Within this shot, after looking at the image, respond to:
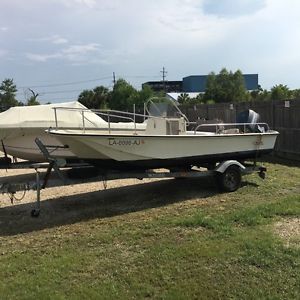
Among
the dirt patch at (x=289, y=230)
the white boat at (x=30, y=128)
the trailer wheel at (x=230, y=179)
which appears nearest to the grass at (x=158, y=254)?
the dirt patch at (x=289, y=230)

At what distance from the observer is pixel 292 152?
15.0 meters

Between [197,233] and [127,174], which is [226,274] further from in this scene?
[127,174]

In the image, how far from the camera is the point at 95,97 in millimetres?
70188

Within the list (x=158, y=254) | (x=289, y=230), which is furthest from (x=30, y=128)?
(x=289, y=230)

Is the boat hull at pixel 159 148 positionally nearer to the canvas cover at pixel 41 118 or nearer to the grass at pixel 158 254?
the grass at pixel 158 254

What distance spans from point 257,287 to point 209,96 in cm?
7214

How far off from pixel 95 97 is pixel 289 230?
65024 mm

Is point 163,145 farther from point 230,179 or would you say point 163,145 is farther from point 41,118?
point 41,118

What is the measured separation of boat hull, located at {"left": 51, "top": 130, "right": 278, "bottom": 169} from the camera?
7.93 metres

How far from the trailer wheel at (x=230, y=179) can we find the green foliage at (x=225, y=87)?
64859 mm

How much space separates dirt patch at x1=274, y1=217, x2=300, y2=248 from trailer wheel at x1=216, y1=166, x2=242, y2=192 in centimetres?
227

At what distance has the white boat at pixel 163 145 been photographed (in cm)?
796

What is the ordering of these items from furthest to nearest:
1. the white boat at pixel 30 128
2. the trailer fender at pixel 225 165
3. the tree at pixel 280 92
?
the tree at pixel 280 92 → the white boat at pixel 30 128 → the trailer fender at pixel 225 165

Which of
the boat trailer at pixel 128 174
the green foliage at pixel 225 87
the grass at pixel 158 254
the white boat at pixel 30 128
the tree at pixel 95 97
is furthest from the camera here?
the green foliage at pixel 225 87
